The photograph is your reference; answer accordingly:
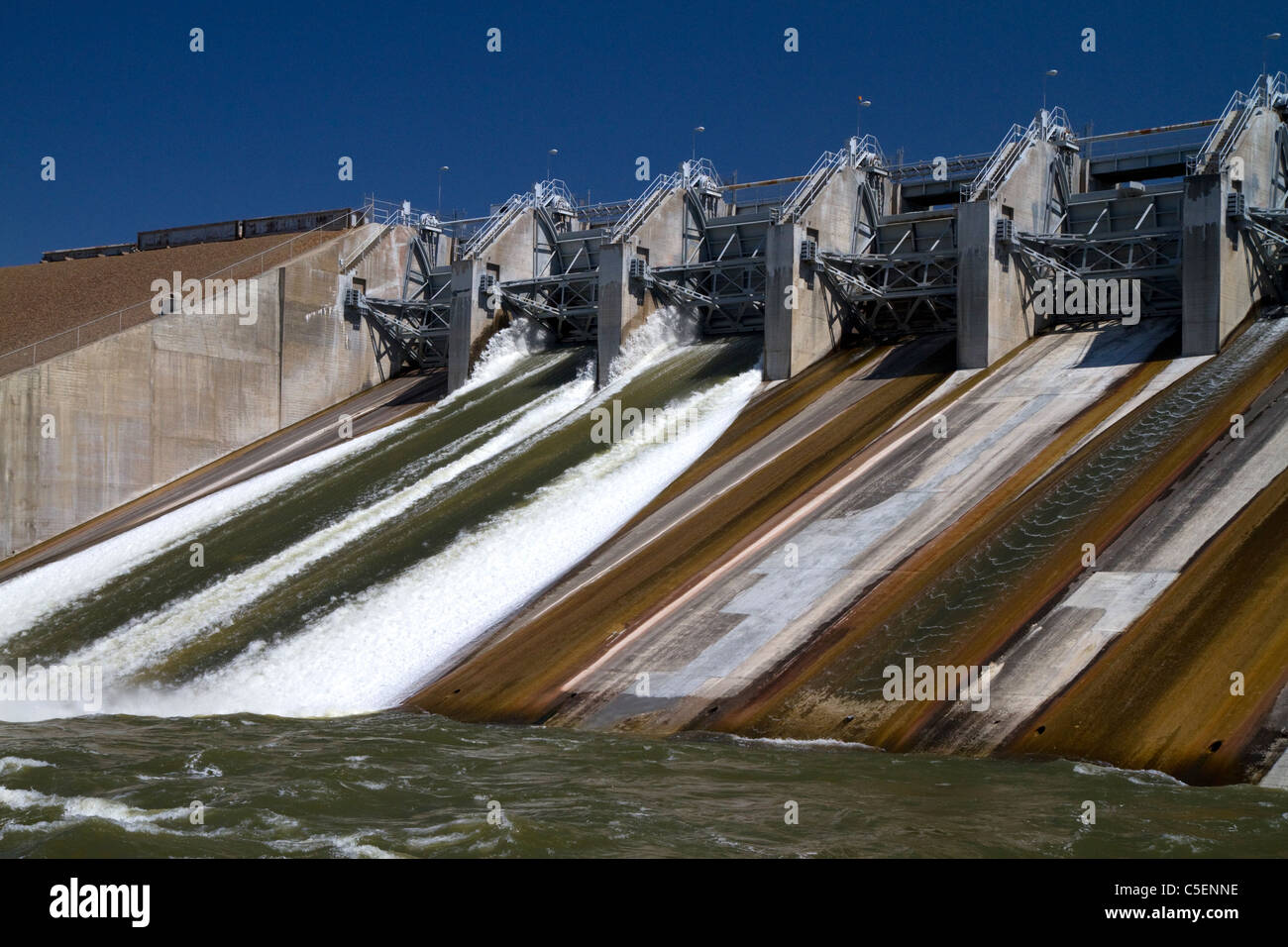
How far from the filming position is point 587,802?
46.6 feet

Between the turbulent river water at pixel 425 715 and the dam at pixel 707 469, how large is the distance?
0.14 metres

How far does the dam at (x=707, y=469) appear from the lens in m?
17.6

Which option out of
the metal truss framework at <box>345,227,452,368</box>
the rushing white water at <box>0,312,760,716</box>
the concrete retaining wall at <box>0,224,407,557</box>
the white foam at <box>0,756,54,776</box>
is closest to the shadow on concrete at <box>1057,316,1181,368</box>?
the rushing white water at <box>0,312,760,716</box>

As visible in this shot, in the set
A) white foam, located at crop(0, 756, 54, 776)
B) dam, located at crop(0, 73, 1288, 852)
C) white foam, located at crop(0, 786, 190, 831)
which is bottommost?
white foam, located at crop(0, 756, 54, 776)

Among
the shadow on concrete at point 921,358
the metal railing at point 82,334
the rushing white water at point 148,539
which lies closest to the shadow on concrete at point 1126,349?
the shadow on concrete at point 921,358

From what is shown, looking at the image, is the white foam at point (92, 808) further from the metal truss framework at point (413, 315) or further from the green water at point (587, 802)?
the metal truss framework at point (413, 315)

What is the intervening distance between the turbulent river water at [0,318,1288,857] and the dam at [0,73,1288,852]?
0.14m

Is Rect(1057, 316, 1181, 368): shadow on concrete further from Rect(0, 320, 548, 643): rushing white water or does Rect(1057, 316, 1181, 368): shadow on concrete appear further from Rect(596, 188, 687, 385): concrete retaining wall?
Rect(0, 320, 548, 643): rushing white water

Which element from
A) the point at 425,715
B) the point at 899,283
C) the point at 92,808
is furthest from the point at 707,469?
the point at 92,808

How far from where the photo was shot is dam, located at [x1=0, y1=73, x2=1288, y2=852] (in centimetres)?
1759

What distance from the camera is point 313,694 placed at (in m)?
21.5

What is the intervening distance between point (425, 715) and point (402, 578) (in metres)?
5.38
